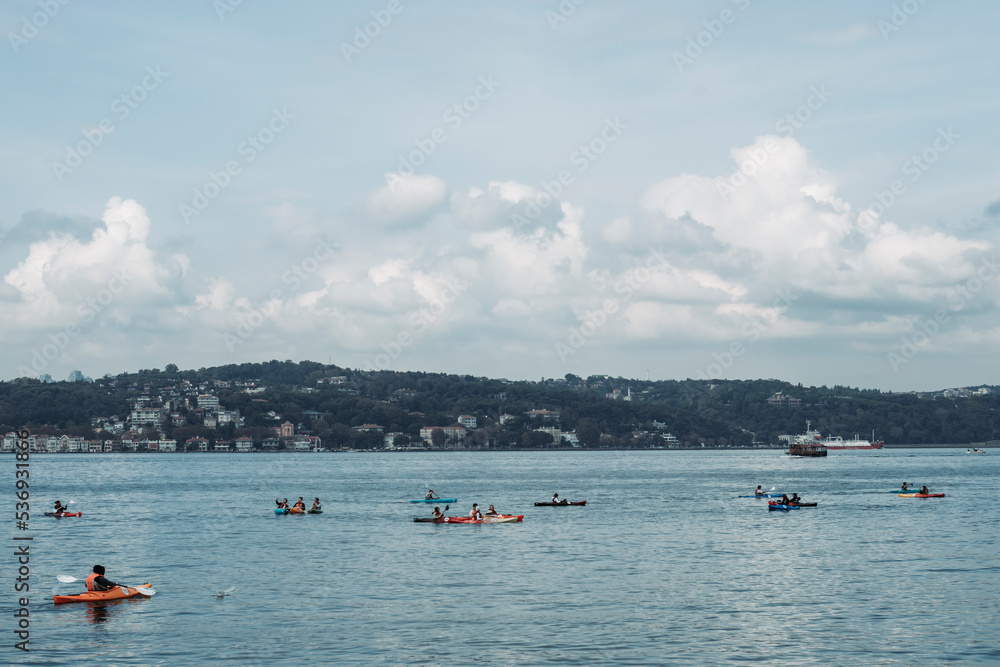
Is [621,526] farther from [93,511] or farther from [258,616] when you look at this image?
[93,511]

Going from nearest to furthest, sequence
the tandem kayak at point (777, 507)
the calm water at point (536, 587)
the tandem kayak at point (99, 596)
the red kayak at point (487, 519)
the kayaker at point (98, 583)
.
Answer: the calm water at point (536, 587) → the tandem kayak at point (99, 596) → the kayaker at point (98, 583) → the red kayak at point (487, 519) → the tandem kayak at point (777, 507)

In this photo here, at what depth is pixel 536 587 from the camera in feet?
149

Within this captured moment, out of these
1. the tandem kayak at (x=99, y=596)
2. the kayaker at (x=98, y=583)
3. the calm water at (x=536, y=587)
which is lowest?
the calm water at (x=536, y=587)

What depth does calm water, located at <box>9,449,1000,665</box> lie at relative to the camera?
33.5 metres

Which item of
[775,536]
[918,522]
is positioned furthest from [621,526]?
[918,522]

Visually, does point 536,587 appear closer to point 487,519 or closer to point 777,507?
point 487,519

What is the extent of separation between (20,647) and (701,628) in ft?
77.0

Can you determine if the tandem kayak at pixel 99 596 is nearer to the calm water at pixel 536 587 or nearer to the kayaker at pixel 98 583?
the kayaker at pixel 98 583

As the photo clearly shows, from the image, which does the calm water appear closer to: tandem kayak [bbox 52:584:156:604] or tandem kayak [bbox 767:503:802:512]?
tandem kayak [bbox 52:584:156:604]

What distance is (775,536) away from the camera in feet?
221

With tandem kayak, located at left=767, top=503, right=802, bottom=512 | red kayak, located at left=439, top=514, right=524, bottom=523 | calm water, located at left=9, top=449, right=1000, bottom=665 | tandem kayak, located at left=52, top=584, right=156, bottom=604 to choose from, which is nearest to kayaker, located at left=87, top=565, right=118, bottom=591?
tandem kayak, located at left=52, top=584, right=156, bottom=604

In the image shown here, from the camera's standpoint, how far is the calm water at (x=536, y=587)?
33531 mm

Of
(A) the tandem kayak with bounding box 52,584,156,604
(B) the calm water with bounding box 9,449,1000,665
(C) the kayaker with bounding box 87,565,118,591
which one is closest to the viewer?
(B) the calm water with bounding box 9,449,1000,665

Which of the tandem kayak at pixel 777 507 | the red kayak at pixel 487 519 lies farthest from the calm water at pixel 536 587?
the tandem kayak at pixel 777 507
